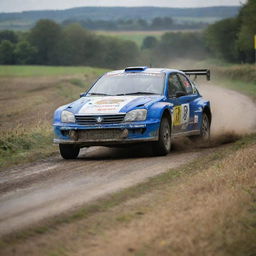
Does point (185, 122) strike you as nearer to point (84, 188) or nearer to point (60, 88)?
point (84, 188)

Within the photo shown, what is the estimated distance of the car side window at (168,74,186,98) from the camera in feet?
48.4

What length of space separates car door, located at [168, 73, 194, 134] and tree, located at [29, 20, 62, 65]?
307 feet

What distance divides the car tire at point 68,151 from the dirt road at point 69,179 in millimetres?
146

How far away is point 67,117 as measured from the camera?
13.7 meters

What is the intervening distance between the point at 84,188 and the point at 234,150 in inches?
173

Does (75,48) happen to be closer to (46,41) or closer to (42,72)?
(46,41)

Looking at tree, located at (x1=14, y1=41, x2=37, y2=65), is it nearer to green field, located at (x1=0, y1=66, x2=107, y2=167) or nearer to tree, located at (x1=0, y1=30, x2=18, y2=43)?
tree, located at (x1=0, y1=30, x2=18, y2=43)

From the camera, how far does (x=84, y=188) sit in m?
9.80

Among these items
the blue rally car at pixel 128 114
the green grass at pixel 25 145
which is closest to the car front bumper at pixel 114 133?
the blue rally car at pixel 128 114

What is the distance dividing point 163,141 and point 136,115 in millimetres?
659

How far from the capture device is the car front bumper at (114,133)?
43.8 ft

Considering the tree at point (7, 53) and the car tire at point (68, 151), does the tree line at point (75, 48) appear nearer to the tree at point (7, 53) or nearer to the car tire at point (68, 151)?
the tree at point (7, 53)

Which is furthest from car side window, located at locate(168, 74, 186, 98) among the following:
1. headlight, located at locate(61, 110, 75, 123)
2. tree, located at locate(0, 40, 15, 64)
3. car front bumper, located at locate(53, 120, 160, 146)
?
tree, located at locate(0, 40, 15, 64)

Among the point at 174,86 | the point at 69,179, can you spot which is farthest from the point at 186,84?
the point at 69,179
